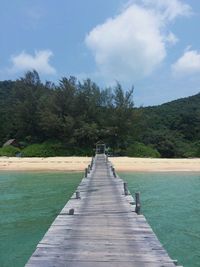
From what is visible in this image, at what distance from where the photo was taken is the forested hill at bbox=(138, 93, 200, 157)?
6394 cm

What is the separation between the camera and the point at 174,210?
1817 cm

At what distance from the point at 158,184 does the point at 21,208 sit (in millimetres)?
11675

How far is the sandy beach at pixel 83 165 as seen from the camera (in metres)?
39.3

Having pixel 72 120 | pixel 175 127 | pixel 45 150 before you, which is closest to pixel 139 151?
pixel 72 120

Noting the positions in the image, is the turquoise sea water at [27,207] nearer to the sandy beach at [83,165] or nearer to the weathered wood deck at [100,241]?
the weathered wood deck at [100,241]


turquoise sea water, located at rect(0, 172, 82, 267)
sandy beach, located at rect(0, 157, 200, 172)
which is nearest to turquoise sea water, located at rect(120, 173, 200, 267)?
turquoise sea water, located at rect(0, 172, 82, 267)

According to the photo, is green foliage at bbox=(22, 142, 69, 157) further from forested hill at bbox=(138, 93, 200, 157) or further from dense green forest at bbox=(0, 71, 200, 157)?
forested hill at bbox=(138, 93, 200, 157)

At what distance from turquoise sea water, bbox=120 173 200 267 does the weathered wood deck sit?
1589 millimetres

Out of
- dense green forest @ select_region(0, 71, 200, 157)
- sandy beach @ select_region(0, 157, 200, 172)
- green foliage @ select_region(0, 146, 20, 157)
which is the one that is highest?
dense green forest @ select_region(0, 71, 200, 157)

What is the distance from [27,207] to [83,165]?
76.1 feet

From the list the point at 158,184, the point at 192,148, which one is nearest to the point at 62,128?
the point at 192,148

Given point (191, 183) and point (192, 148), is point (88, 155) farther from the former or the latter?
point (191, 183)

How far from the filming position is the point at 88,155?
2085 inches

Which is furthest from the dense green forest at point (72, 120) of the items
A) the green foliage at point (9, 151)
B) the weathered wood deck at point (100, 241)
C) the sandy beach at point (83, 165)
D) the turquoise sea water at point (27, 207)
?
the weathered wood deck at point (100, 241)
